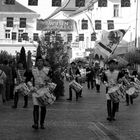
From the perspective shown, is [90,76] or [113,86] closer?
[113,86]

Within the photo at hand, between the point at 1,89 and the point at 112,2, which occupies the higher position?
the point at 112,2

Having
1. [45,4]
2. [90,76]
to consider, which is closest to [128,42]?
[90,76]

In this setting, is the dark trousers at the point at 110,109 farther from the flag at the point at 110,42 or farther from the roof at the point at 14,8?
the roof at the point at 14,8

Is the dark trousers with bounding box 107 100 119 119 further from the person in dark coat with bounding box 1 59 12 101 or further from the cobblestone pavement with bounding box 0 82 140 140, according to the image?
the person in dark coat with bounding box 1 59 12 101

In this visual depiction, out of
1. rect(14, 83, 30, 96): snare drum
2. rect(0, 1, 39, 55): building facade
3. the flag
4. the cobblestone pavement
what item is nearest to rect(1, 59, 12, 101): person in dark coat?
rect(14, 83, 30, 96): snare drum

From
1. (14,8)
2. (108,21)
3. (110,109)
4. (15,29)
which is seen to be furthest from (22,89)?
(14,8)

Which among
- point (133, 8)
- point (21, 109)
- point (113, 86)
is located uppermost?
point (133, 8)

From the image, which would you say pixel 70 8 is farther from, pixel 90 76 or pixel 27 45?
pixel 90 76


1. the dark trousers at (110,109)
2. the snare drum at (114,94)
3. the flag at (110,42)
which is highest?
the flag at (110,42)

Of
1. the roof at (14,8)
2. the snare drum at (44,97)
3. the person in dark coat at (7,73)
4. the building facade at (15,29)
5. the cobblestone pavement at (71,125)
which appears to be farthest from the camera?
the roof at (14,8)

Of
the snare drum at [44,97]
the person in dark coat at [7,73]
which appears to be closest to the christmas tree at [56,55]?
the person in dark coat at [7,73]

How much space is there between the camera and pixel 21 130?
36.2 ft

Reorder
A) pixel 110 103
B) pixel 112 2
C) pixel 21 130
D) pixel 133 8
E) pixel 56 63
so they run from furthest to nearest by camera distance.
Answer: pixel 112 2 < pixel 133 8 < pixel 56 63 < pixel 110 103 < pixel 21 130

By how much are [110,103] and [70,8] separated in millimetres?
71795
